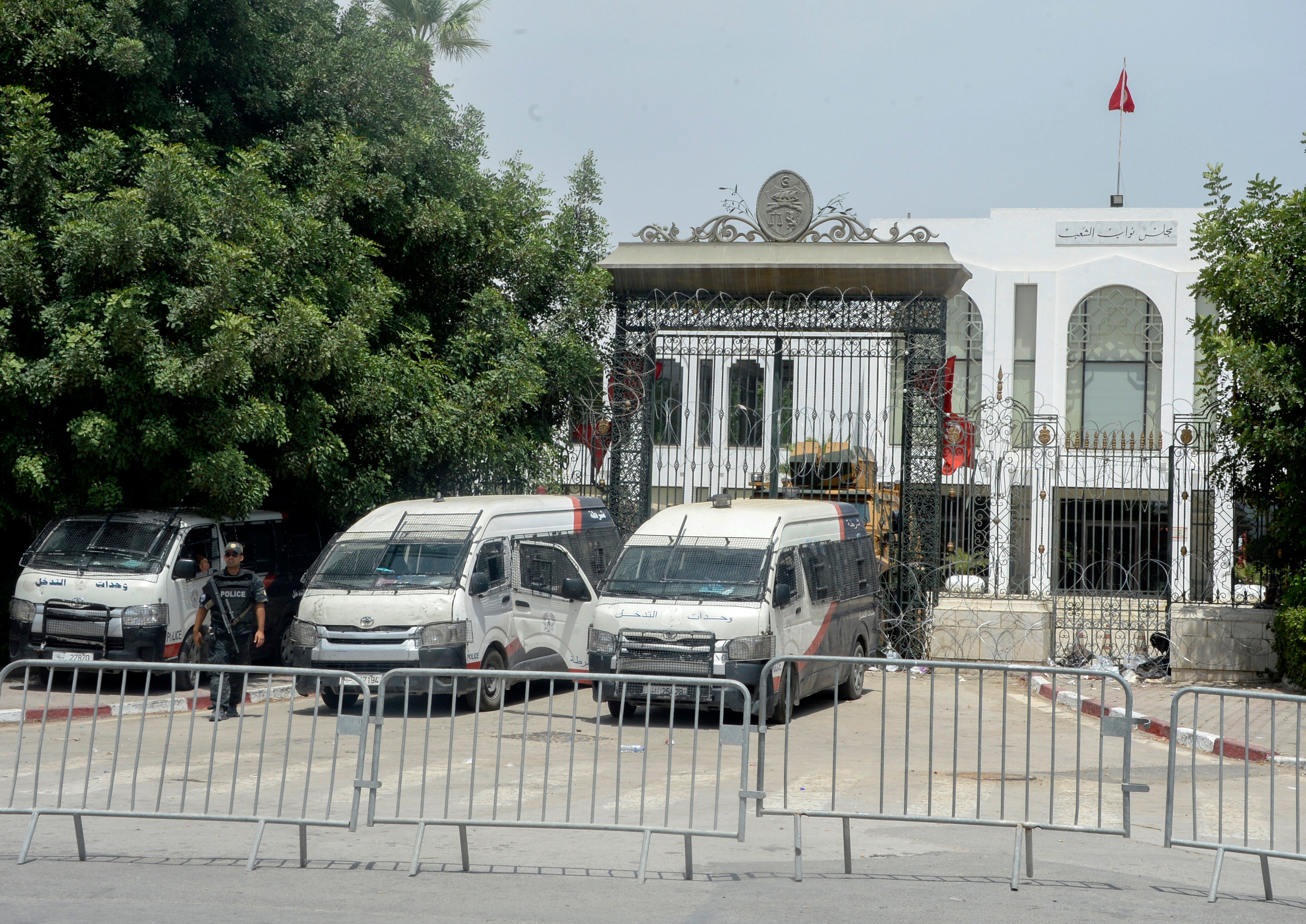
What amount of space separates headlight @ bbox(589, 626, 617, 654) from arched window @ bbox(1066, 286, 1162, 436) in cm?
2383

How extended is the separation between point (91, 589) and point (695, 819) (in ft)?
28.2

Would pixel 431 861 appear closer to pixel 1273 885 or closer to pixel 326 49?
pixel 1273 885

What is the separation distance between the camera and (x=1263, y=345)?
14.5 meters

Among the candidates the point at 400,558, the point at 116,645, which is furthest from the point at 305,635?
the point at 116,645

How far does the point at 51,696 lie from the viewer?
43.0ft

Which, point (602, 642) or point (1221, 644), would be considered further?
point (1221, 644)

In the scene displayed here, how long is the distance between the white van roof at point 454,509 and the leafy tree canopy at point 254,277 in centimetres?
163

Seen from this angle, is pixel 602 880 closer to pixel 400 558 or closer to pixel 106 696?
pixel 400 558

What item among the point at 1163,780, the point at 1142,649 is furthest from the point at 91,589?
the point at 1142,649

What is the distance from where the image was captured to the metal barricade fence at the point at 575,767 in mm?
6629

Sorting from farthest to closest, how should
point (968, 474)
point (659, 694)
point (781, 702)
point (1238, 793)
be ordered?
point (968, 474) < point (781, 702) < point (1238, 793) < point (659, 694)

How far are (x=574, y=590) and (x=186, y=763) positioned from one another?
6.82 m

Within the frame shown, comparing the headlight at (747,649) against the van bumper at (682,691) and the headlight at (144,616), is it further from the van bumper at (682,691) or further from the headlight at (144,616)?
the headlight at (144,616)

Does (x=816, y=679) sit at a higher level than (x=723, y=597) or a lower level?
lower
